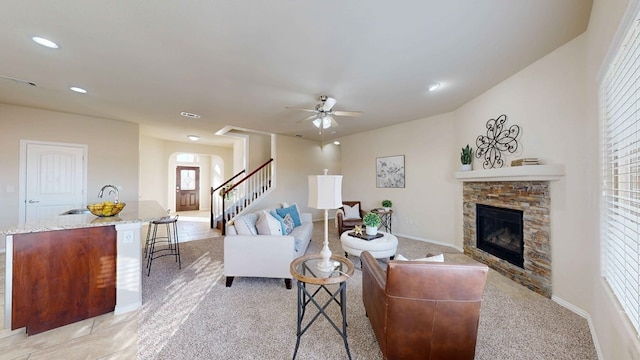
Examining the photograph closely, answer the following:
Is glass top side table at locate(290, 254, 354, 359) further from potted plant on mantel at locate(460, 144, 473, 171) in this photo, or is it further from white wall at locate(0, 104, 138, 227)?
white wall at locate(0, 104, 138, 227)

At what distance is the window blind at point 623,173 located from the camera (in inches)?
50.4

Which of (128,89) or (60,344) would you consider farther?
(128,89)

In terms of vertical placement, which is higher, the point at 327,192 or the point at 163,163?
the point at 163,163

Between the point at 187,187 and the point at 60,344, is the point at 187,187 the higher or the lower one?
the higher one

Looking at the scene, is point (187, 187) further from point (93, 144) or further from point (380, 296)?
point (380, 296)

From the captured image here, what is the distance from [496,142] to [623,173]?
7.21 ft

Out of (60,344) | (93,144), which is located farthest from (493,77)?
(93,144)

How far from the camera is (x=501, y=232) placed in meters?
3.54

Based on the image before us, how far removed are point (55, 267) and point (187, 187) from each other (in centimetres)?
838

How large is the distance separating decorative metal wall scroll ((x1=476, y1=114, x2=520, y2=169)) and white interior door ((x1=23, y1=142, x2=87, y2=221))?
24.4 ft

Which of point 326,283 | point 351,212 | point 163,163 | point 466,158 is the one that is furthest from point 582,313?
point 163,163

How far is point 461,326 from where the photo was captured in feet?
5.13

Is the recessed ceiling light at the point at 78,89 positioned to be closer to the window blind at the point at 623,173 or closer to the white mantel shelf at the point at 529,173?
the window blind at the point at 623,173

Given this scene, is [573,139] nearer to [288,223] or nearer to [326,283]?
[326,283]
